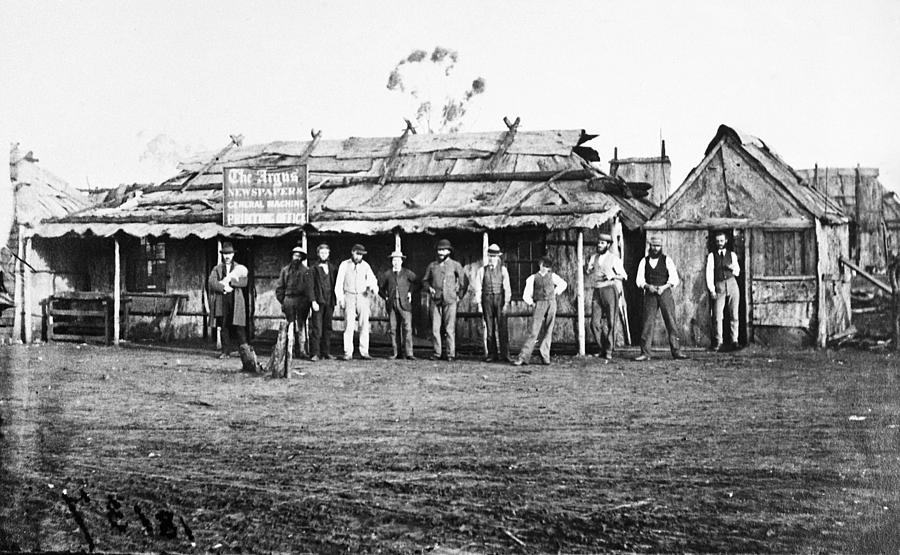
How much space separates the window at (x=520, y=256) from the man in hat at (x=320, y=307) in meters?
3.53

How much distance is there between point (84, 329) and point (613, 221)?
Answer: 10890 mm

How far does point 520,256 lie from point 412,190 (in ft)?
8.41

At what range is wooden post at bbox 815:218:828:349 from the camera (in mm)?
14820

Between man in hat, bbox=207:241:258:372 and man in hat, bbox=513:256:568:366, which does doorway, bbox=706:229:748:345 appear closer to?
man in hat, bbox=513:256:568:366

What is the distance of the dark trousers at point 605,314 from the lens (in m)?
14.4

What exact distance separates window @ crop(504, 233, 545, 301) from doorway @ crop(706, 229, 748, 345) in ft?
10.2

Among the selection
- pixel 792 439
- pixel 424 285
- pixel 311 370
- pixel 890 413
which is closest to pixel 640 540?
pixel 792 439

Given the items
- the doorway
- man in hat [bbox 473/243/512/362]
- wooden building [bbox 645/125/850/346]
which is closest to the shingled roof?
man in hat [bbox 473/243/512/362]

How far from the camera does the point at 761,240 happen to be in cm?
1547

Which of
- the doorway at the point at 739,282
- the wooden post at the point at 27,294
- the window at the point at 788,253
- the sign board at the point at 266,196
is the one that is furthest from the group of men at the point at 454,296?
the wooden post at the point at 27,294

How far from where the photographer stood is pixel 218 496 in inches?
246

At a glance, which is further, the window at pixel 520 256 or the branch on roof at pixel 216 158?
the branch on roof at pixel 216 158

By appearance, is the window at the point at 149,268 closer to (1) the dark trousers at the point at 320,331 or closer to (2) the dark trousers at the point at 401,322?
(1) the dark trousers at the point at 320,331

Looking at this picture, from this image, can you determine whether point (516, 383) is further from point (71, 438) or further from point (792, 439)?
point (71, 438)
